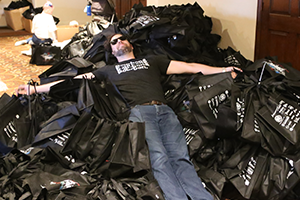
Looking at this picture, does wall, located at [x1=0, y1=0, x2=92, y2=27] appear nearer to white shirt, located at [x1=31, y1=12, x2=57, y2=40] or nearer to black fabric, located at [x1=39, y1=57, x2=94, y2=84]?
white shirt, located at [x1=31, y1=12, x2=57, y2=40]

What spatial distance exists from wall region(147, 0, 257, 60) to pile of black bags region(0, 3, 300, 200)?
133cm

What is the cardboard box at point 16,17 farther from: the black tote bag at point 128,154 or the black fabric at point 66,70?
the black tote bag at point 128,154

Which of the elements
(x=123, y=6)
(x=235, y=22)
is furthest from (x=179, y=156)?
(x=123, y=6)

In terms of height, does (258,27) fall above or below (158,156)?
above

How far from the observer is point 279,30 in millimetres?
3492

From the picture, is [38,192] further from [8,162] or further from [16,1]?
[16,1]

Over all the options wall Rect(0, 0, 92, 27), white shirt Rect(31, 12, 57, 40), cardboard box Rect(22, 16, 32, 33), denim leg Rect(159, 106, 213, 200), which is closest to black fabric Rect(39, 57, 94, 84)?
denim leg Rect(159, 106, 213, 200)

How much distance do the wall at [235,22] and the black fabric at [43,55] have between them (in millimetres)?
2432

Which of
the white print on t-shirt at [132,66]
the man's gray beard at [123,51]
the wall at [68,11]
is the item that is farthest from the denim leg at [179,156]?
the wall at [68,11]

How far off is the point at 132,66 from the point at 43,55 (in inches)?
121

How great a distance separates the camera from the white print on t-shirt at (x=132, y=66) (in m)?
2.70

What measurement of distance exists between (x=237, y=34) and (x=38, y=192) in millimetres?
3005

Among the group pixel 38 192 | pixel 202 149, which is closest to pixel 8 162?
pixel 38 192

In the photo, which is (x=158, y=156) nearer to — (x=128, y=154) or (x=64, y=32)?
(x=128, y=154)
